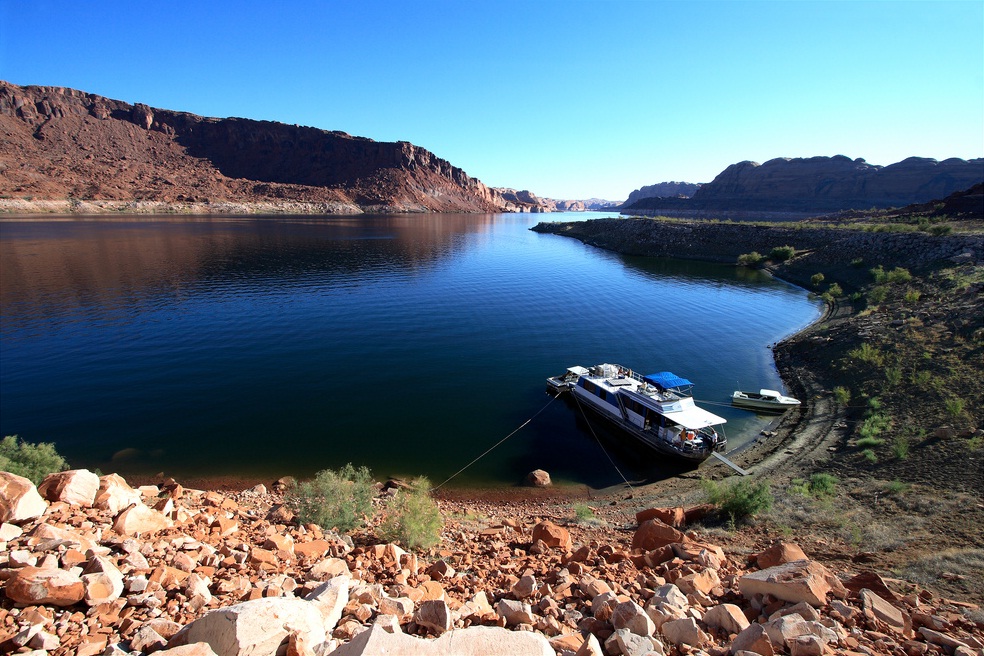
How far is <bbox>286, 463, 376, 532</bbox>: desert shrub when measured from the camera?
36.7ft

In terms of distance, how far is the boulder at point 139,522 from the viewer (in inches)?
332

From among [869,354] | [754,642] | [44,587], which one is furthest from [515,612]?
[869,354]

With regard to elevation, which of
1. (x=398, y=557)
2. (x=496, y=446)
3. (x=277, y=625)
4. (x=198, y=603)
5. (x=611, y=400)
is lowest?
(x=496, y=446)

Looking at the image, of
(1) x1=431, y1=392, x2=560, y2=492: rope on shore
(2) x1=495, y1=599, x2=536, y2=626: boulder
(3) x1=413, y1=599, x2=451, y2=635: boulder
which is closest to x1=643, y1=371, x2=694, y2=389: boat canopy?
(1) x1=431, y1=392, x2=560, y2=492: rope on shore

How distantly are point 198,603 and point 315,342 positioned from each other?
89.1 feet

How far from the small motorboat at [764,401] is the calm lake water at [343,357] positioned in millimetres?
898

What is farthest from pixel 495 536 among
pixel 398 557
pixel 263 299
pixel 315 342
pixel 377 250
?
pixel 377 250

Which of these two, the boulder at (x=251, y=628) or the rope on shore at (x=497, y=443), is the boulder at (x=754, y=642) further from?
the rope on shore at (x=497, y=443)

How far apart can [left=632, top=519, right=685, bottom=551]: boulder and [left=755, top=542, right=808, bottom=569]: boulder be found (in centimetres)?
179

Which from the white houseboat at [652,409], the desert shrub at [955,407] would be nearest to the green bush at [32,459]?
the white houseboat at [652,409]

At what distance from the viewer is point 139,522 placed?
8.80 metres

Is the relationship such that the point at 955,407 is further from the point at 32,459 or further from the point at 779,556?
the point at 32,459

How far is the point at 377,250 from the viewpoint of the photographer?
81.9 meters

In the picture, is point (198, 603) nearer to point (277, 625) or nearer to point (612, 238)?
point (277, 625)
